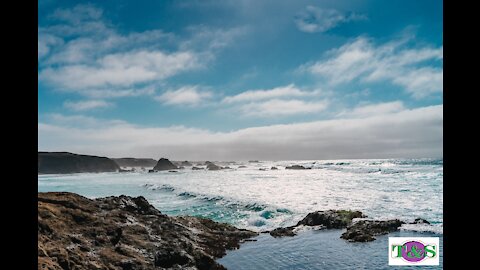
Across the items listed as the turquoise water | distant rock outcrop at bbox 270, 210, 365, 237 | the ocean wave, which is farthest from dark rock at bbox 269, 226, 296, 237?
the ocean wave

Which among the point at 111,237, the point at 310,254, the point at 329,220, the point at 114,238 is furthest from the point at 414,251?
the point at 329,220

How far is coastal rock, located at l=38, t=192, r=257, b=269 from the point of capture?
13.0 meters

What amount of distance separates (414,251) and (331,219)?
47.1 ft

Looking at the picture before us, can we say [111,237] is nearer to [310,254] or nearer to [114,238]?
[114,238]

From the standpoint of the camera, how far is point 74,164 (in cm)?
17275

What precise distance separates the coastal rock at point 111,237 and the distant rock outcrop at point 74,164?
161 m

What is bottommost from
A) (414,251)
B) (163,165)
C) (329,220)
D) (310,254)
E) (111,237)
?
(163,165)

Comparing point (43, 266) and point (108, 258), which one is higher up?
point (43, 266)
